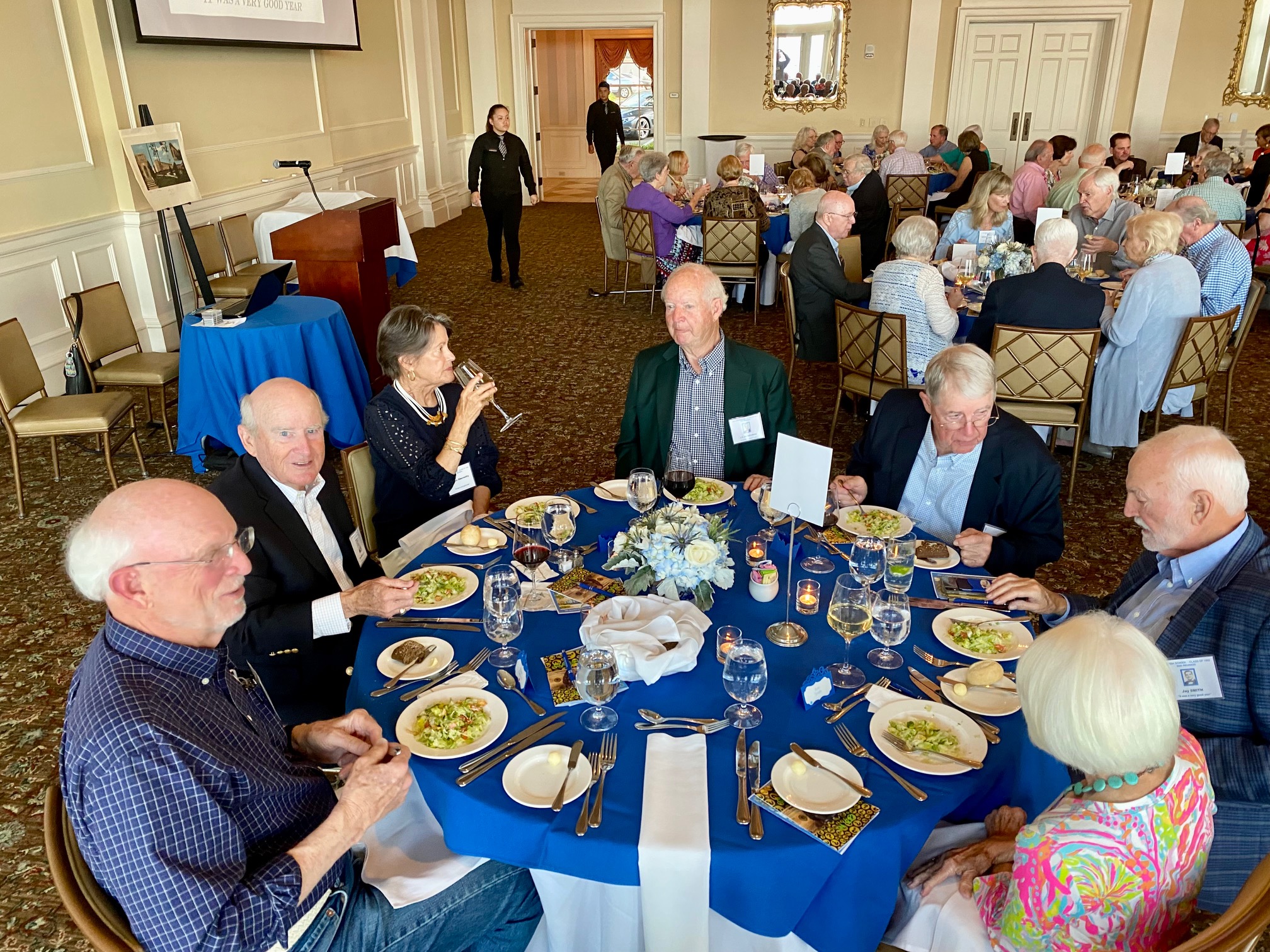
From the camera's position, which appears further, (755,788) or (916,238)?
(916,238)

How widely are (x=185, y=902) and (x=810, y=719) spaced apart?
118cm

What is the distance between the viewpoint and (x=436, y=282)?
31.7 ft

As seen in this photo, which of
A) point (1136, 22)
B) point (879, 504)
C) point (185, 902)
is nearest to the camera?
point (185, 902)

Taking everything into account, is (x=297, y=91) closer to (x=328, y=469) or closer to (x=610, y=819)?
(x=328, y=469)

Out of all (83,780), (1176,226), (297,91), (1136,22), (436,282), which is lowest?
(436,282)

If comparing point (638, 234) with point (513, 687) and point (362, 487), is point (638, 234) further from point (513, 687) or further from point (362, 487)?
point (513, 687)

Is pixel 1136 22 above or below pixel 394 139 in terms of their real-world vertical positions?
above

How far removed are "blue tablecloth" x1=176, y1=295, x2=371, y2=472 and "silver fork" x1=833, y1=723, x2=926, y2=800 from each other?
12.7ft

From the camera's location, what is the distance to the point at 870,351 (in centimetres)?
490

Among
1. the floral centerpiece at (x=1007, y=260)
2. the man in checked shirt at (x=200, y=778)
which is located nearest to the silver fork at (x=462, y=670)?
the man in checked shirt at (x=200, y=778)

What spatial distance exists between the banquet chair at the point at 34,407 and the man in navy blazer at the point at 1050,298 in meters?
4.76

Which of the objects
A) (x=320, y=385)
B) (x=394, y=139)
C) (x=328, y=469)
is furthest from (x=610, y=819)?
(x=394, y=139)

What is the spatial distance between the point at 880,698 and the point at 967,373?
1.13 m
